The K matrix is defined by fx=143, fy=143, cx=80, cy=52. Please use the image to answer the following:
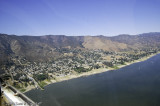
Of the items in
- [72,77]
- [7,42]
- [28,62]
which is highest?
[7,42]

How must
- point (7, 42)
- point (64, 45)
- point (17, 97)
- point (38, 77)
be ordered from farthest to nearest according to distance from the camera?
1. point (64, 45)
2. point (7, 42)
3. point (38, 77)
4. point (17, 97)

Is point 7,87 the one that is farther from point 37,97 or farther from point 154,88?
point 154,88

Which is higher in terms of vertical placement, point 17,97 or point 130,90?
point 17,97

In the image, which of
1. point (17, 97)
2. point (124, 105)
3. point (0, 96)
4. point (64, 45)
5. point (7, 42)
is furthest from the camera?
point (64, 45)

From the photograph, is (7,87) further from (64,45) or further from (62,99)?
(64,45)

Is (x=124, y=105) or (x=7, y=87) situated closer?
(x=7, y=87)

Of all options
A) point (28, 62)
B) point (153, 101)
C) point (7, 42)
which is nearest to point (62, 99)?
point (153, 101)

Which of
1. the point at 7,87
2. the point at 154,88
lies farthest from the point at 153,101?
the point at 7,87

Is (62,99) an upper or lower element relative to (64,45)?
lower

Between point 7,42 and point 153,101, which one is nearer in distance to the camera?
point 153,101
